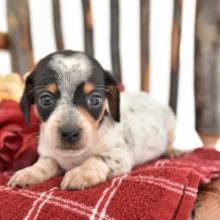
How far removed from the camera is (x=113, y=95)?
134cm

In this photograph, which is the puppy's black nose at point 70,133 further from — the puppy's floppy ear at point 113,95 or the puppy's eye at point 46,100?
the puppy's floppy ear at point 113,95

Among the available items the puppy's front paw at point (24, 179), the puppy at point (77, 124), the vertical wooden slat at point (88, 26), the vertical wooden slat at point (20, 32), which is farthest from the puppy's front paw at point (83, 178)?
the vertical wooden slat at point (20, 32)

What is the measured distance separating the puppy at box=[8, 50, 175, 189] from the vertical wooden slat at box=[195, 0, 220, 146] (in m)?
0.46

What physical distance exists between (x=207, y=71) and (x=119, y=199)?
931 mm

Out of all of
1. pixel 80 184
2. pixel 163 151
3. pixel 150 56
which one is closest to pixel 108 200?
pixel 80 184

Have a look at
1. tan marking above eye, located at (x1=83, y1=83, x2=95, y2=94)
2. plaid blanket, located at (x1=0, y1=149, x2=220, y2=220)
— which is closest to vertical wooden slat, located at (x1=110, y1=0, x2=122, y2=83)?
tan marking above eye, located at (x1=83, y1=83, x2=95, y2=94)

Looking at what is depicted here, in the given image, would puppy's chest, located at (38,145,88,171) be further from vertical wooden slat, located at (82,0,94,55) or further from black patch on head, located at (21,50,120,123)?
vertical wooden slat, located at (82,0,94,55)

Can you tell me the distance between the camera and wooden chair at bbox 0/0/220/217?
1.75 meters

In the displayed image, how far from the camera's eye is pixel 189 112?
6.59 feet

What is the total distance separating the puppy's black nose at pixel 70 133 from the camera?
1146 millimetres

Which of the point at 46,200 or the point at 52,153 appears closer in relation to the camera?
the point at 46,200

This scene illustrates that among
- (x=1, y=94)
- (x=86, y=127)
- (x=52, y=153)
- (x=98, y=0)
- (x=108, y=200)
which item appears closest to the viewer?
(x=108, y=200)

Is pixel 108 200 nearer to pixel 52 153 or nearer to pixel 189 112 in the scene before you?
pixel 52 153

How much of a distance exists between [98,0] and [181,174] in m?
1.18
